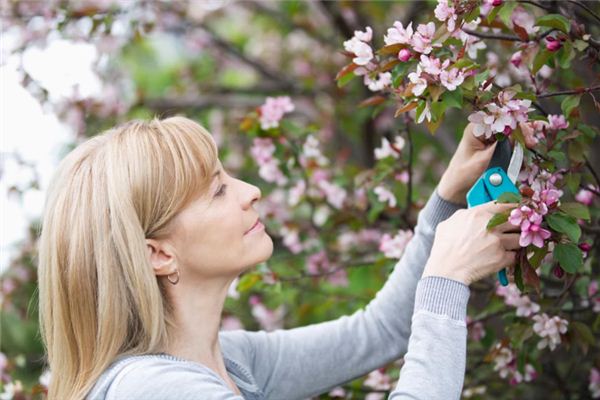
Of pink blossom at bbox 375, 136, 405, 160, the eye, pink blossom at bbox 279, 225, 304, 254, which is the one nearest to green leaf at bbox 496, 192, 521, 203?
the eye

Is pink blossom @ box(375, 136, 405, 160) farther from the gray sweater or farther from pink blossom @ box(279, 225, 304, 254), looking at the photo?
pink blossom @ box(279, 225, 304, 254)

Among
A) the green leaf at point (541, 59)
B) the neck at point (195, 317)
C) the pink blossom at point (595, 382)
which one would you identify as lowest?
the pink blossom at point (595, 382)

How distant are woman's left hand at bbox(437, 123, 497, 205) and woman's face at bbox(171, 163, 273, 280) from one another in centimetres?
41

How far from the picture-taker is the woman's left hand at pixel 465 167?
1692 millimetres

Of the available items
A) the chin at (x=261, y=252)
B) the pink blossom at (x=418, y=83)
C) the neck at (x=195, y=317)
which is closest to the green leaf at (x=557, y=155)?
the pink blossom at (x=418, y=83)

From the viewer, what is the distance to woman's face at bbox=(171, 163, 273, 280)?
1.67 m

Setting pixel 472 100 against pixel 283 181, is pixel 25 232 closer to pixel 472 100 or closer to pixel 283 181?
pixel 283 181

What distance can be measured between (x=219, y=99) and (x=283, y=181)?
1774 millimetres

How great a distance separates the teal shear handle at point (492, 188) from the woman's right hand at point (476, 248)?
0.05 metres

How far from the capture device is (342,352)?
1.98 meters

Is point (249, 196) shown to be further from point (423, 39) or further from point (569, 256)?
point (569, 256)

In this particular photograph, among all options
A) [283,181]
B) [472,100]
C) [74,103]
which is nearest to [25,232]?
[74,103]

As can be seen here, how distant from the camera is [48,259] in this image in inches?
66.2

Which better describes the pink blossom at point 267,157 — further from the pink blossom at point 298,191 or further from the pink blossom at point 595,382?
the pink blossom at point 595,382
